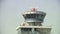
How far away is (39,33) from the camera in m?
0.96

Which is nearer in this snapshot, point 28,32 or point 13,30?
point 28,32

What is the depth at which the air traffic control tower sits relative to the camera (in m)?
0.95

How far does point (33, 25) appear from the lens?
100 cm

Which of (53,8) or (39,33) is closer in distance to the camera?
(39,33)

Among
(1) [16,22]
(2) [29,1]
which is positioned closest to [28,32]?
(1) [16,22]

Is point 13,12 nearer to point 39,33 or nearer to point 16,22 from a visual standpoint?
point 16,22

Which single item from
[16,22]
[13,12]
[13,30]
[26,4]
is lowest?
[13,30]

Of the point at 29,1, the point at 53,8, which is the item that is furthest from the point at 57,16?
the point at 29,1

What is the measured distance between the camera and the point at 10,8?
1.77m

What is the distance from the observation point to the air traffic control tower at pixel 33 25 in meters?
0.95

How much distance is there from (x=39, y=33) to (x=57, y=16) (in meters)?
0.82

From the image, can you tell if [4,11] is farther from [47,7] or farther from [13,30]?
[47,7]

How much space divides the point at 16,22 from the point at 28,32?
2.55 ft

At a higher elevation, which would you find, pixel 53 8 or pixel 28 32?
pixel 53 8
